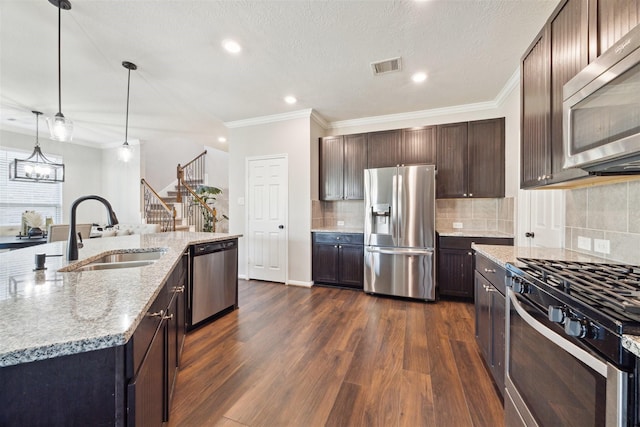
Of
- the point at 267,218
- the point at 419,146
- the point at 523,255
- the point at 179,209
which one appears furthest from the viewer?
the point at 179,209

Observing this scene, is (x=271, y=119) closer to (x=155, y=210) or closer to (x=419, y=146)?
(x=419, y=146)

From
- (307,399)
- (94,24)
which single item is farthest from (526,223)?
(94,24)

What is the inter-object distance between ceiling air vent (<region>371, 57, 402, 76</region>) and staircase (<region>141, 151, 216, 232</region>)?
16.1 ft

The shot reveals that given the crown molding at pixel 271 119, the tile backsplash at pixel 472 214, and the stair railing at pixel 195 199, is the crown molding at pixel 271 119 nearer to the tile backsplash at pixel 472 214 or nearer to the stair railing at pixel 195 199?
the tile backsplash at pixel 472 214

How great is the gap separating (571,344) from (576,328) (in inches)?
4.3

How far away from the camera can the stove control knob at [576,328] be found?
756 millimetres

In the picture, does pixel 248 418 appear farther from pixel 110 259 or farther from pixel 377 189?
pixel 377 189

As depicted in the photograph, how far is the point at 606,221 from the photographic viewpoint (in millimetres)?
1522

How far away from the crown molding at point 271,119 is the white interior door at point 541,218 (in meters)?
2.98

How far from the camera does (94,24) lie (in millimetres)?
2135

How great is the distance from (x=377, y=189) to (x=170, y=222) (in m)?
5.46

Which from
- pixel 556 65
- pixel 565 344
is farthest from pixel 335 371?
pixel 556 65

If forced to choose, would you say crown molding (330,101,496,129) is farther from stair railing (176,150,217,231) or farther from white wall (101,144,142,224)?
white wall (101,144,142,224)

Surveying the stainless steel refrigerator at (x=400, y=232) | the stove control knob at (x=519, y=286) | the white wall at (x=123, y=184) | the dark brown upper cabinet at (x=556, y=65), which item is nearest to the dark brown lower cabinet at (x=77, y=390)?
the stove control knob at (x=519, y=286)
